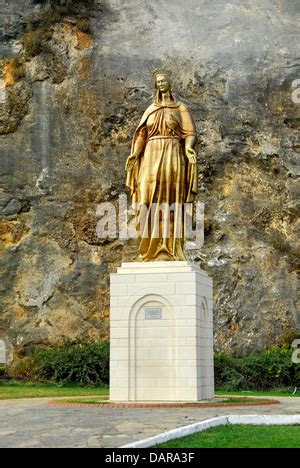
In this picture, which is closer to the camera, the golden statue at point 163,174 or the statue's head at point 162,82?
the golden statue at point 163,174

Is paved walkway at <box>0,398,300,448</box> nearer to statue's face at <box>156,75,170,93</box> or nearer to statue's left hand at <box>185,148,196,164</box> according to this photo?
statue's left hand at <box>185,148,196,164</box>

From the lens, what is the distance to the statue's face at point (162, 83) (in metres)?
15.5

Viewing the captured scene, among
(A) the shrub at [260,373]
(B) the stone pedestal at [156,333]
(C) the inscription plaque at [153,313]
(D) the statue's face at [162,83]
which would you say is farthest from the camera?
(A) the shrub at [260,373]

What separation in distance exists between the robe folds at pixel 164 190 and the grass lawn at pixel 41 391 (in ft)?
14.5

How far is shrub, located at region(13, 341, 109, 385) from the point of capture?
22.9 metres

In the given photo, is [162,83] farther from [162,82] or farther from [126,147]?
[126,147]

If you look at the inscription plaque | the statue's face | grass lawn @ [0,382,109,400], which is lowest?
grass lawn @ [0,382,109,400]

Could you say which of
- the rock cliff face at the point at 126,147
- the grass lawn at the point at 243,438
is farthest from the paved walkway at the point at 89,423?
the rock cliff face at the point at 126,147

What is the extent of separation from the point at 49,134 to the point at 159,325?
16863 millimetres

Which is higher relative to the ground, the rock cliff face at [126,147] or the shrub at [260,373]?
the rock cliff face at [126,147]

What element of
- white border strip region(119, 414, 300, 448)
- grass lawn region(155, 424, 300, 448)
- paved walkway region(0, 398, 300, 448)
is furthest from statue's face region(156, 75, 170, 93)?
grass lawn region(155, 424, 300, 448)

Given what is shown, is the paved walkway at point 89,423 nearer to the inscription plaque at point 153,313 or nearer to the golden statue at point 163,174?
the inscription plaque at point 153,313

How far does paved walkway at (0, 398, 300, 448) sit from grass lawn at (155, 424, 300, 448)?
0.50 metres

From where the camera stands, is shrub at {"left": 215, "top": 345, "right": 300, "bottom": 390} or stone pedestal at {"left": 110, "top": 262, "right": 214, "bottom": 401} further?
shrub at {"left": 215, "top": 345, "right": 300, "bottom": 390}
